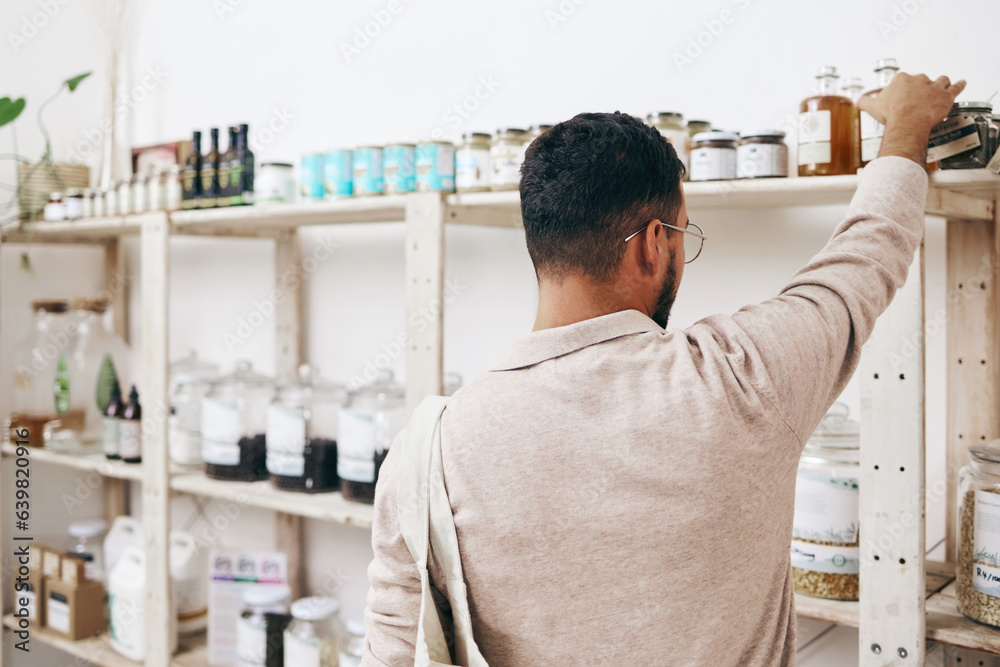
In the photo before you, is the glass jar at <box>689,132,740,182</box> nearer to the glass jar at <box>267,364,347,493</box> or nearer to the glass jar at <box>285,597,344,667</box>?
the glass jar at <box>267,364,347,493</box>

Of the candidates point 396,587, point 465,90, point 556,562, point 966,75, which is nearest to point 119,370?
point 465,90

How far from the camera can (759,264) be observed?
5.19 ft

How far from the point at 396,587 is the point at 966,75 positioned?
3.73 ft

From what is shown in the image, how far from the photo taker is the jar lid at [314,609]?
1.85 metres

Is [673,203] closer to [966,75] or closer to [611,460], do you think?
[611,460]

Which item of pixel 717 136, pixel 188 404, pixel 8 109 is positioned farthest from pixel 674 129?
pixel 8 109

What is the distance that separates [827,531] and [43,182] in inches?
85.2

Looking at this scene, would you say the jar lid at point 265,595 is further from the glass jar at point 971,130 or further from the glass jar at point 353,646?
the glass jar at point 971,130

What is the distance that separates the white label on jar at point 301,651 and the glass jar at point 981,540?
1228 mm

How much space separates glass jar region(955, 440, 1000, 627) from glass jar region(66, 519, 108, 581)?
2.04m

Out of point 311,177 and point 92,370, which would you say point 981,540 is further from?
point 92,370

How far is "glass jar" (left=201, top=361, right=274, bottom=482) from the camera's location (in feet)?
6.39

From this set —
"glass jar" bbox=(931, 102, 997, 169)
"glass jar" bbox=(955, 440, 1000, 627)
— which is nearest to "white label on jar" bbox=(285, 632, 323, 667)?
"glass jar" bbox=(955, 440, 1000, 627)

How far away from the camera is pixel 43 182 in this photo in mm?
2416
